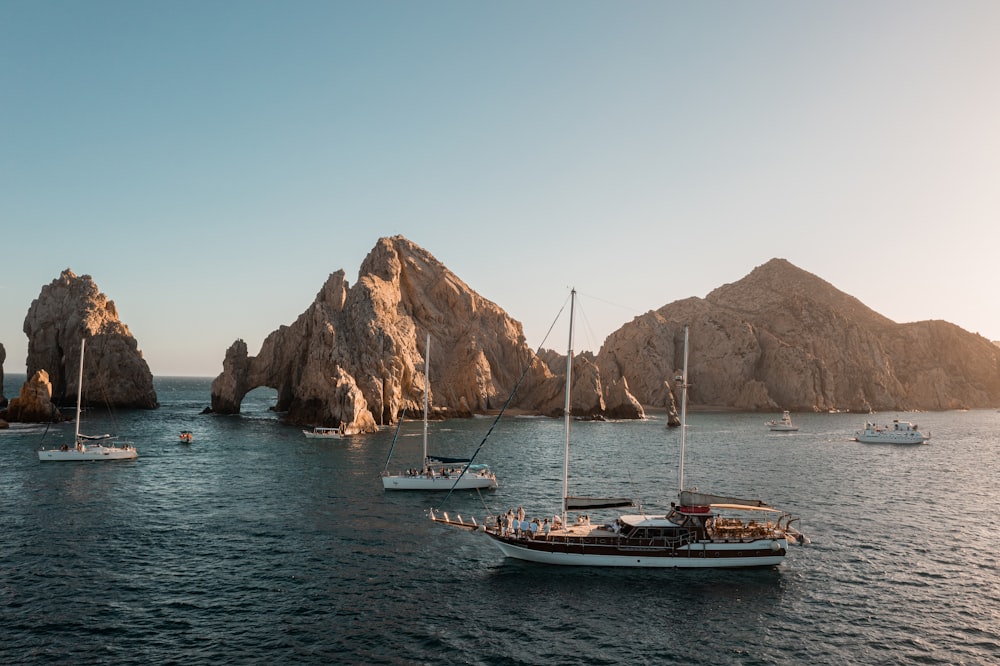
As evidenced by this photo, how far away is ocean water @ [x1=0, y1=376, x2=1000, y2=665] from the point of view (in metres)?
28.1

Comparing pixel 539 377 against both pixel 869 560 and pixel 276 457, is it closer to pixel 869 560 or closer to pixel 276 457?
pixel 276 457

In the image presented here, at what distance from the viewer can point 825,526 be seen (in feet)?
164

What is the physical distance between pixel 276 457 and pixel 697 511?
192 ft

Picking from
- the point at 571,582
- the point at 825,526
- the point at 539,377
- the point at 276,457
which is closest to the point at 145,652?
the point at 571,582

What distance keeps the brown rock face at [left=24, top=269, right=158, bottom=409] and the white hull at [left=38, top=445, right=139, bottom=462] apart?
74824mm

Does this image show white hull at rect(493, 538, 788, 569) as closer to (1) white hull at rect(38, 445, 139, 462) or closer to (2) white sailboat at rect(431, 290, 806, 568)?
(2) white sailboat at rect(431, 290, 806, 568)

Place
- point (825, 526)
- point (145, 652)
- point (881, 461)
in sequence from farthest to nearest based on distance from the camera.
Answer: point (881, 461) → point (825, 526) → point (145, 652)

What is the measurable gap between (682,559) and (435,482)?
29653mm

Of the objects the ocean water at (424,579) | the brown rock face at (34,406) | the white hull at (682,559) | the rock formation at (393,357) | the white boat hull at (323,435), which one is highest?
the rock formation at (393,357)

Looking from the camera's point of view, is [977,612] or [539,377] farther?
[539,377]

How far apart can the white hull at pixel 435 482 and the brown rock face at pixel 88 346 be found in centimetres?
11192

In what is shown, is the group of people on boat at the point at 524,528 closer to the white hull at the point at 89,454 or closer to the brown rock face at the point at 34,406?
the white hull at the point at 89,454

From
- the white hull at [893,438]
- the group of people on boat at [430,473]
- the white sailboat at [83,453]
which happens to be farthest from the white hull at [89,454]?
the white hull at [893,438]

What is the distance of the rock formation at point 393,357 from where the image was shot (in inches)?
4732
